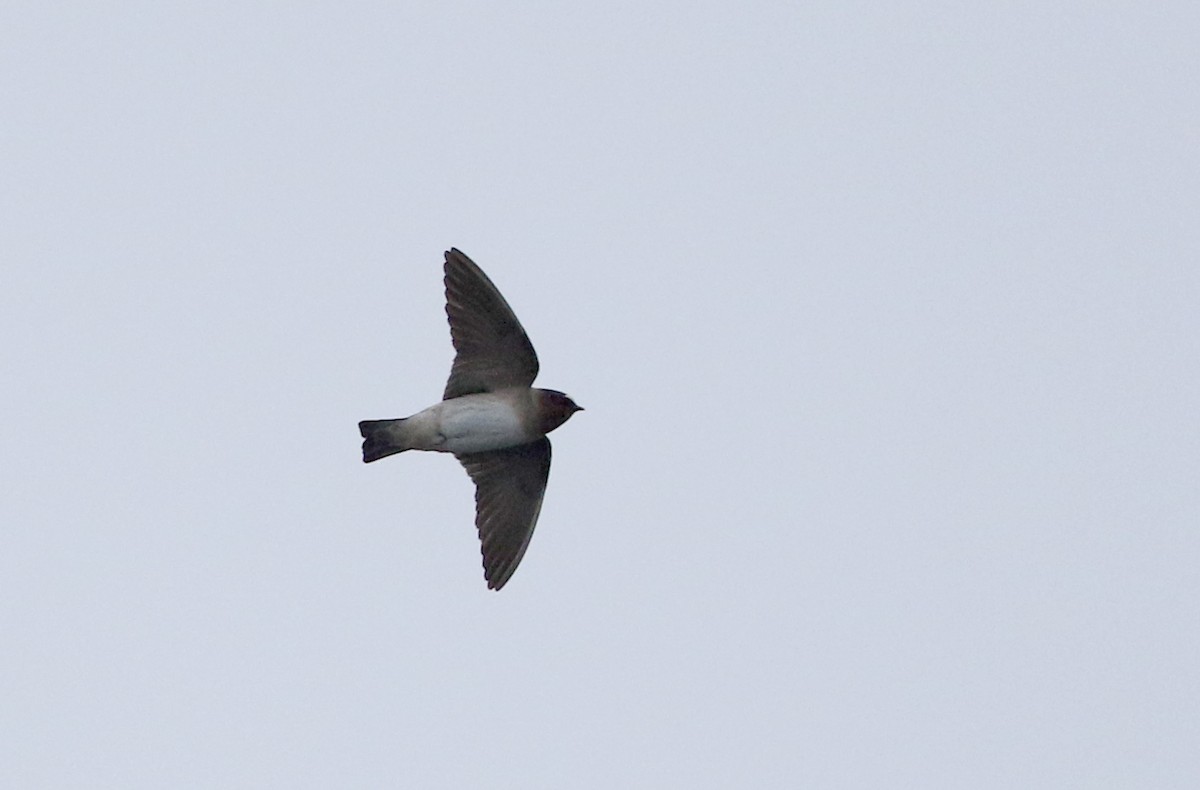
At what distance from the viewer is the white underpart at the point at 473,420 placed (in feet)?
45.2

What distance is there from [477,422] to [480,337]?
58cm

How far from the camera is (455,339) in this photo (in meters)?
→ 13.8

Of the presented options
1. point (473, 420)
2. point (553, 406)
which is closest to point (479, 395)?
point (473, 420)

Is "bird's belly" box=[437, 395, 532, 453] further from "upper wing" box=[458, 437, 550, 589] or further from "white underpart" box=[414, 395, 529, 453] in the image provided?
"upper wing" box=[458, 437, 550, 589]

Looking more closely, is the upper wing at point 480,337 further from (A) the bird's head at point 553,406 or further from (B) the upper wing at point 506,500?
(B) the upper wing at point 506,500

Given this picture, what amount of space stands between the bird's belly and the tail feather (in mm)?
320

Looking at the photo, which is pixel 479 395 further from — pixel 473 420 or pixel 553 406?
pixel 553 406

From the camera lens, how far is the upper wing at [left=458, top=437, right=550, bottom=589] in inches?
564

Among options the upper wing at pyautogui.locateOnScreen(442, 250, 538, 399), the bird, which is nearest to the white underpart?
the bird

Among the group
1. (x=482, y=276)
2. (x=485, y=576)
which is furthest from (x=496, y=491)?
(x=482, y=276)

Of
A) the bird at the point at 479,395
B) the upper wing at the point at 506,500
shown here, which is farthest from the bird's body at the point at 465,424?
the upper wing at the point at 506,500

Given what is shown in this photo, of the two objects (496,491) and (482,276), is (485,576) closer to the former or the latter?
(496,491)

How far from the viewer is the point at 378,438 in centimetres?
1373

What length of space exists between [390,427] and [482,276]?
1.20 metres
